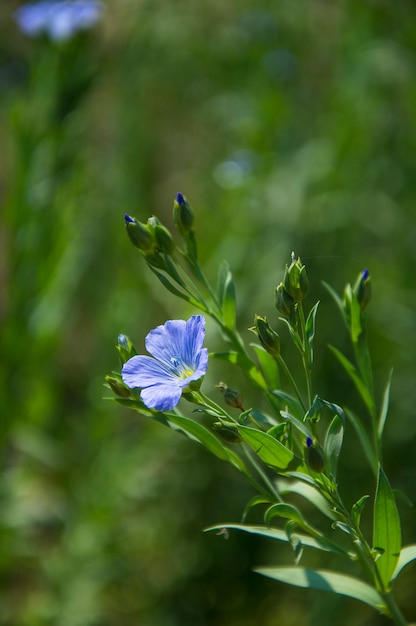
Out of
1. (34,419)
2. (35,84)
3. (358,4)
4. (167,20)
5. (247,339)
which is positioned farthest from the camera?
(167,20)

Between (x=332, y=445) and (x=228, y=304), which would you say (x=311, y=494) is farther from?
(x=228, y=304)

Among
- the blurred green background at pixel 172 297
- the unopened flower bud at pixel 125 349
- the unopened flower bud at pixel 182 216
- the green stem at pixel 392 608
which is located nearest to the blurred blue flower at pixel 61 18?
the blurred green background at pixel 172 297

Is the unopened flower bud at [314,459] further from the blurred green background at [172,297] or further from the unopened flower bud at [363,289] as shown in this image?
the blurred green background at [172,297]

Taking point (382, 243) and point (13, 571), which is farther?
point (382, 243)

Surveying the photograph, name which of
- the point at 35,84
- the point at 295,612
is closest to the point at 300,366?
the point at 295,612

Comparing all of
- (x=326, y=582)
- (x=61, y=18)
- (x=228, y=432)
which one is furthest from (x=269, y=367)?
(x=61, y=18)

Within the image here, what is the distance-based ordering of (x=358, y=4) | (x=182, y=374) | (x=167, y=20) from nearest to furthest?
(x=182, y=374) → (x=358, y=4) → (x=167, y=20)

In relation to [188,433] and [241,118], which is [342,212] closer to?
[241,118]
